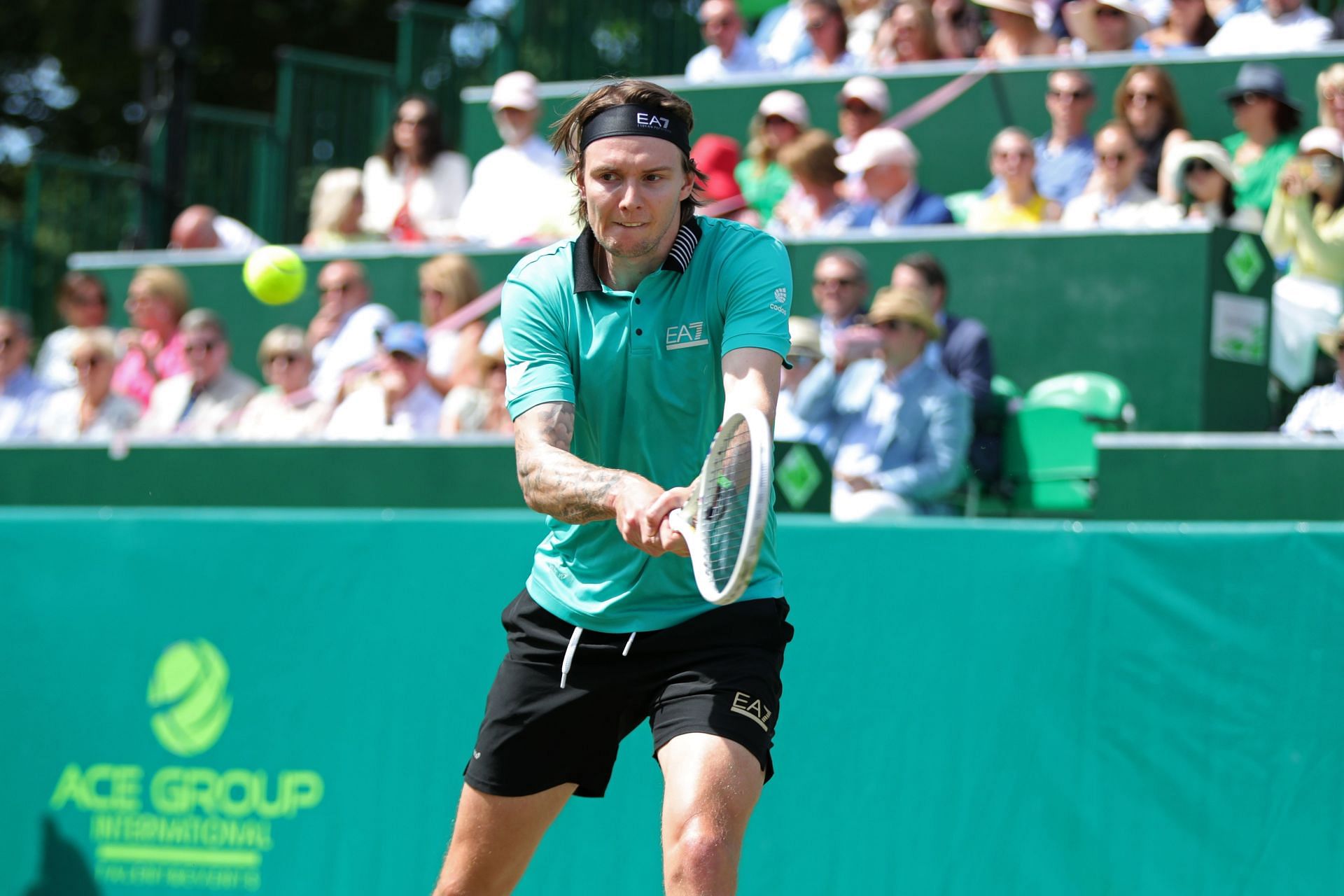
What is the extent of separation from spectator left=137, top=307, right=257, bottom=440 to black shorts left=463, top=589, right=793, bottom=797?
18.8 feet

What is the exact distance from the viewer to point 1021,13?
10.7 meters

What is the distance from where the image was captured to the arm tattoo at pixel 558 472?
12.6 ft

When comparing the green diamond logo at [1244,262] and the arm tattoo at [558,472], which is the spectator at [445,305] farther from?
the arm tattoo at [558,472]

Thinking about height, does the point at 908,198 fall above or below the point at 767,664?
above

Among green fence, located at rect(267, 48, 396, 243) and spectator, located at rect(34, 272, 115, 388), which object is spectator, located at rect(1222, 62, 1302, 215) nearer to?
spectator, located at rect(34, 272, 115, 388)

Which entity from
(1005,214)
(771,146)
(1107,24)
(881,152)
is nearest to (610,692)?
(881,152)

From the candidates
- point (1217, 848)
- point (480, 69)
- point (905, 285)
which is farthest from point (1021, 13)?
point (1217, 848)

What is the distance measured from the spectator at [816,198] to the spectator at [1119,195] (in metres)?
1.10

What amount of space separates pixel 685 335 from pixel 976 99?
268 inches

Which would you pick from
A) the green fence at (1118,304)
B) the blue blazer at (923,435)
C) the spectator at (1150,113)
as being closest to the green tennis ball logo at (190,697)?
the blue blazer at (923,435)

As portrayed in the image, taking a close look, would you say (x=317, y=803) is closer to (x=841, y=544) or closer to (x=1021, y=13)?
(x=841, y=544)

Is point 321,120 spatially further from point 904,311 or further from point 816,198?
point 904,311

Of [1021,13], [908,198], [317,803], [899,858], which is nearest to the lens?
[899,858]

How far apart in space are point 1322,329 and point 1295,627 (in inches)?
120
